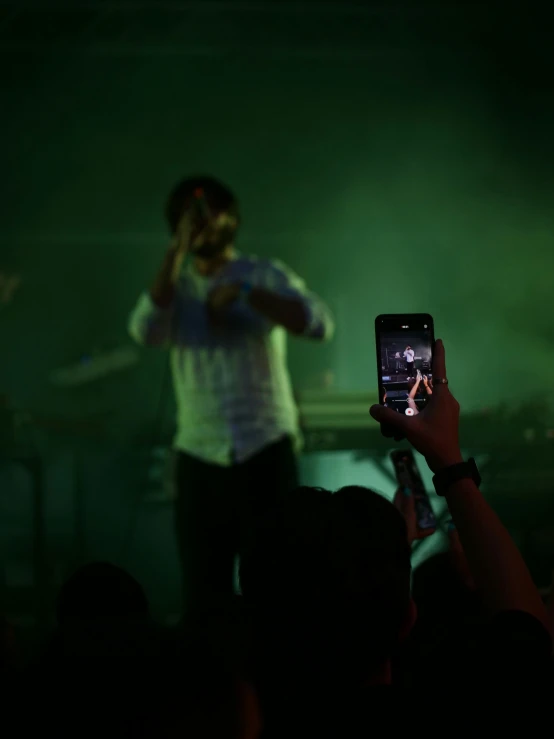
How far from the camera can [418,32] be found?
3334 millimetres

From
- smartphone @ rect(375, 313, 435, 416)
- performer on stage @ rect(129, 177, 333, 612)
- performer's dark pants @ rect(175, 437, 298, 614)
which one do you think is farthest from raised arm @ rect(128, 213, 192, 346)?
smartphone @ rect(375, 313, 435, 416)

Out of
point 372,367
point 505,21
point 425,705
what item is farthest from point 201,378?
point 505,21

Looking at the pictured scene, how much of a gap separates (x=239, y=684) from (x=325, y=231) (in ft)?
9.76

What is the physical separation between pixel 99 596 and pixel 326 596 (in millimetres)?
618

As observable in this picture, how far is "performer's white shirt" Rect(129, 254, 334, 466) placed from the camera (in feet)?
7.79

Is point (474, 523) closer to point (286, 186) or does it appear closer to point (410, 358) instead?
point (410, 358)

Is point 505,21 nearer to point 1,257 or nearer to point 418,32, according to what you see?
point 418,32

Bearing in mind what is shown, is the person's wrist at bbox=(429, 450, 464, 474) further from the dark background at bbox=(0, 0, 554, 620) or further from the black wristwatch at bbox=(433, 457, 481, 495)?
the dark background at bbox=(0, 0, 554, 620)

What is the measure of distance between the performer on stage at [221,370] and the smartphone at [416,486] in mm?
779

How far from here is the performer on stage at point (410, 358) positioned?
1.26m

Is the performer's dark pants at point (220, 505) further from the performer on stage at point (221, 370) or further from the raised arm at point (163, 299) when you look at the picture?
the raised arm at point (163, 299)

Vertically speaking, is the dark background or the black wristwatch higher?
the dark background

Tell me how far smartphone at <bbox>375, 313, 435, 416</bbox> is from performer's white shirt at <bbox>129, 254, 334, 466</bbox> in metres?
1.11

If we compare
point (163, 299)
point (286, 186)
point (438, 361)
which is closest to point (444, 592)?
point (438, 361)
